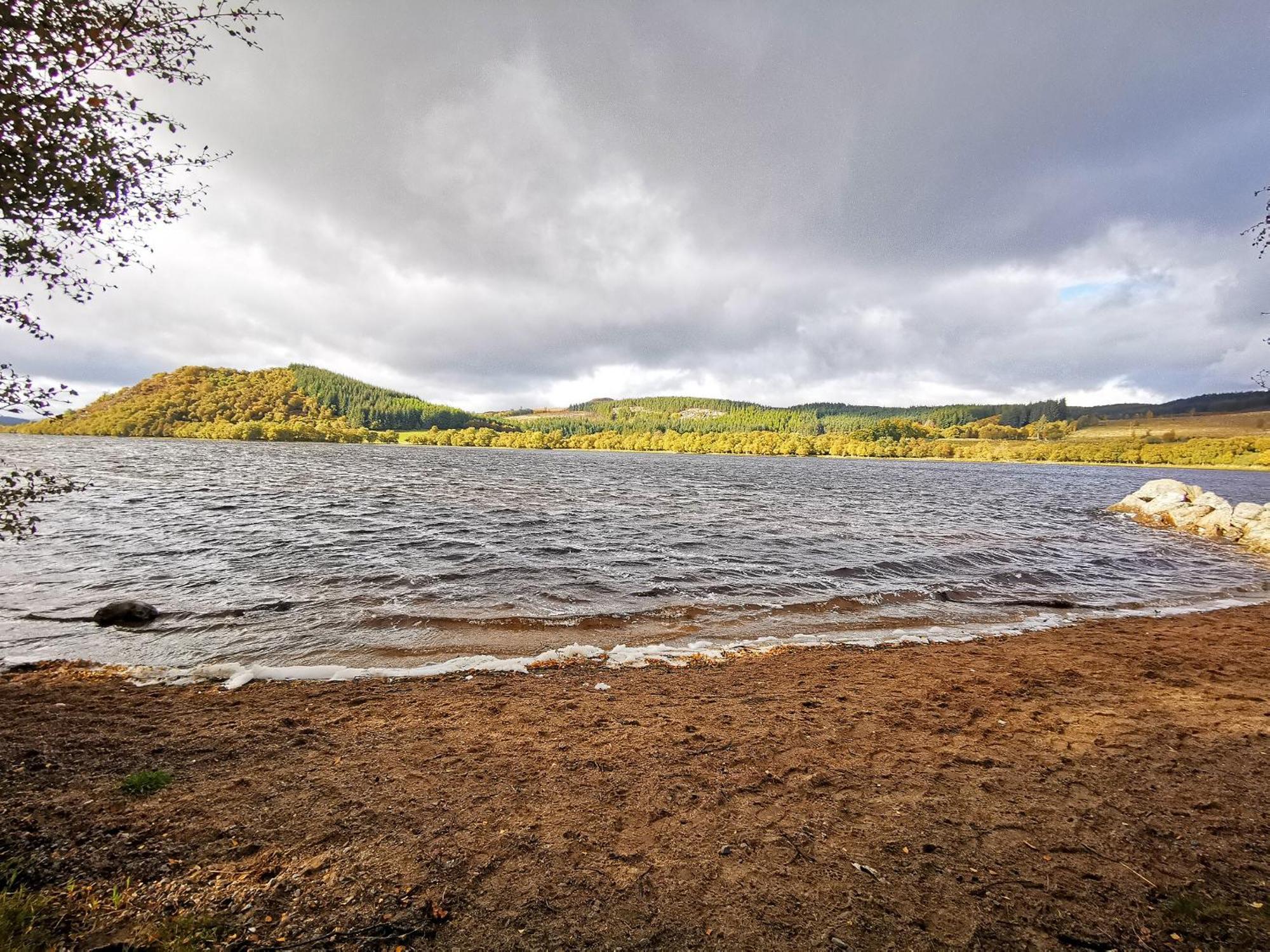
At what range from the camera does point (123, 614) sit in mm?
13562

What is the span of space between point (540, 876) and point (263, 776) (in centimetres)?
417

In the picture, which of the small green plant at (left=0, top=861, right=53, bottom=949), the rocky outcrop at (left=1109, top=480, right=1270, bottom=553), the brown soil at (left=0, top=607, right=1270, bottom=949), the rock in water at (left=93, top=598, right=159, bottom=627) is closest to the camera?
the small green plant at (left=0, top=861, right=53, bottom=949)

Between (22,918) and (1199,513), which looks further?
(1199,513)

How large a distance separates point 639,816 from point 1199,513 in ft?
174

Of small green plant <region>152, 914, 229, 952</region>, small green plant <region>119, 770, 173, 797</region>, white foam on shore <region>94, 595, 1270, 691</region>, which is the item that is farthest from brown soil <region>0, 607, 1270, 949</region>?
white foam on shore <region>94, 595, 1270, 691</region>

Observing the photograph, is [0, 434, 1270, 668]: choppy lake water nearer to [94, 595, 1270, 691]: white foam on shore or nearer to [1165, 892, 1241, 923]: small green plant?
[94, 595, 1270, 691]: white foam on shore

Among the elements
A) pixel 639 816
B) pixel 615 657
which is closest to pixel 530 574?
pixel 615 657

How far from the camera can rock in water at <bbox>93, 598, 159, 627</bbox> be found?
13422 mm

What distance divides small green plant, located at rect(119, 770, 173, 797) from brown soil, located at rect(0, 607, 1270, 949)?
132 mm

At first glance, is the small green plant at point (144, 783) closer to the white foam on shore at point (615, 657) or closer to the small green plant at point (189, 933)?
the small green plant at point (189, 933)

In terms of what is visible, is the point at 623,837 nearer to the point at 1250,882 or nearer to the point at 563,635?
the point at 1250,882

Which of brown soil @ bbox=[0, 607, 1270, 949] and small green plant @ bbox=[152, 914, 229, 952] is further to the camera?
brown soil @ bbox=[0, 607, 1270, 949]

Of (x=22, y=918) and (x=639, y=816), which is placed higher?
(x=22, y=918)

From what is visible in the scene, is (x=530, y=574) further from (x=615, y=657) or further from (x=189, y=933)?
(x=189, y=933)
